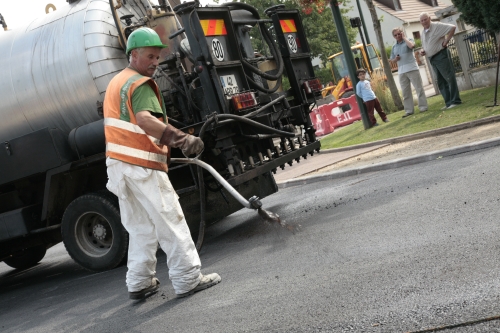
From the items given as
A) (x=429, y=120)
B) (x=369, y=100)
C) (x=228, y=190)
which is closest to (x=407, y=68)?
(x=369, y=100)

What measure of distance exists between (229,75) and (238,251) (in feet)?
6.94

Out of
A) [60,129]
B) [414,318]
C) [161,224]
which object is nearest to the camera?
[414,318]

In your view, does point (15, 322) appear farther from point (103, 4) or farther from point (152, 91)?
point (103, 4)

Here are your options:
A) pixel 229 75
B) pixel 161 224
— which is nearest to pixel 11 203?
pixel 229 75

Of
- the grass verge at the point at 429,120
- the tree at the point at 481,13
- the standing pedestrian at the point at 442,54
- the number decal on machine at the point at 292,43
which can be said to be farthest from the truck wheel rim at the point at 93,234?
the tree at the point at 481,13

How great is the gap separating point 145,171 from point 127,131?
365 millimetres

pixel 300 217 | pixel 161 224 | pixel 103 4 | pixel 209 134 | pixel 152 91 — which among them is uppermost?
pixel 103 4

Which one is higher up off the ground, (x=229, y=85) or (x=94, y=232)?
(x=229, y=85)

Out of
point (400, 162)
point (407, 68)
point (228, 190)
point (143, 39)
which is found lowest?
point (400, 162)

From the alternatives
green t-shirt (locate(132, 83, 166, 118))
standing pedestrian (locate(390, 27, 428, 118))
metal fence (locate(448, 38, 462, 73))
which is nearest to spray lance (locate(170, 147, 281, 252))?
green t-shirt (locate(132, 83, 166, 118))

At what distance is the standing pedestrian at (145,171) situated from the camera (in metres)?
5.85

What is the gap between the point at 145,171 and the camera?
5922mm

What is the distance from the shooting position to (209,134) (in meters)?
7.97

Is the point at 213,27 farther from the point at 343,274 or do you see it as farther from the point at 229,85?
the point at 343,274
